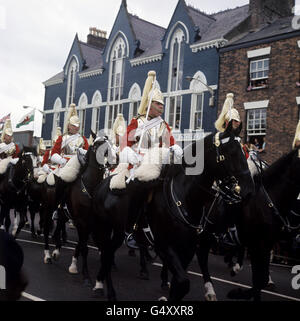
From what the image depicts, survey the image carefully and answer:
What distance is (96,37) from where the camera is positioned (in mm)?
35500

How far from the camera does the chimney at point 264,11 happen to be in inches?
909

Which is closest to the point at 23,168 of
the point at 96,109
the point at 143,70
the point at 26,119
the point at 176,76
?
the point at 26,119

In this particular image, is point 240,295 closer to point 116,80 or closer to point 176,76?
point 176,76

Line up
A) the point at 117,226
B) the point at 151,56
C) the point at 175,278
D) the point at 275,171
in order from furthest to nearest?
the point at 151,56 < the point at 275,171 < the point at 117,226 < the point at 175,278

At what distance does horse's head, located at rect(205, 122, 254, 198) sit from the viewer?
4.76m

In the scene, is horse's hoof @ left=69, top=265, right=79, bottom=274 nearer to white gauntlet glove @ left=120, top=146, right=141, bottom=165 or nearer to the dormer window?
white gauntlet glove @ left=120, top=146, right=141, bottom=165

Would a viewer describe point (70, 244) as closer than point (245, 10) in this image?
Yes

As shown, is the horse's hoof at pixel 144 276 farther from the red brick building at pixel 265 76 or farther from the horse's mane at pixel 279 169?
the red brick building at pixel 265 76

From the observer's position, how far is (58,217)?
9.55 meters

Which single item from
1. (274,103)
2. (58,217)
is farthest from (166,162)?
(274,103)

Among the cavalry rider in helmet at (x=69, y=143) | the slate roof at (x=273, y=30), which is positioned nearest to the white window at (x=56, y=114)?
the slate roof at (x=273, y=30)
